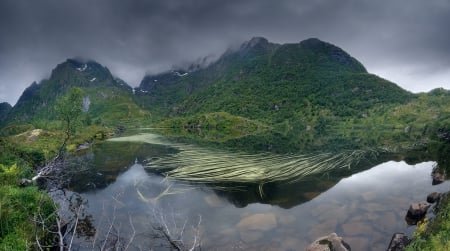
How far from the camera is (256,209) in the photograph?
1952cm

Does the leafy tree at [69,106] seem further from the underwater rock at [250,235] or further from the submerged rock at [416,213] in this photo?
the submerged rock at [416,213]

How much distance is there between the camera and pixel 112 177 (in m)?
31.8

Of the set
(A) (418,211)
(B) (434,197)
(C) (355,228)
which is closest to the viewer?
(C) (355,228)

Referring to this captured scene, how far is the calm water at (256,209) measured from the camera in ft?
50.4

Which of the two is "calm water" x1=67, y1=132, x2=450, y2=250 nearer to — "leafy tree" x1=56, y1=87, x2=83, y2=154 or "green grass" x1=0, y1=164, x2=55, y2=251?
"green grass" x1=0, y1=164, x2=55, y2=251

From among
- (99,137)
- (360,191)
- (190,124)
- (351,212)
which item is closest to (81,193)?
(351,212)

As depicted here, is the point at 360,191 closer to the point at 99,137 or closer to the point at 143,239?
the point at 143,239

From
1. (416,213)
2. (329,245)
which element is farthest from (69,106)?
(416,213)

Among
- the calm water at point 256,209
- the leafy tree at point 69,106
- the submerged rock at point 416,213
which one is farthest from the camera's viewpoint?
the leafy tree at point 69,106

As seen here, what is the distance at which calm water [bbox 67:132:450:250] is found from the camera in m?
15.4

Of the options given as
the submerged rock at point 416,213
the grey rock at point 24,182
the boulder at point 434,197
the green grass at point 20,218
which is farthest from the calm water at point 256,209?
the grey rock at point 24,182

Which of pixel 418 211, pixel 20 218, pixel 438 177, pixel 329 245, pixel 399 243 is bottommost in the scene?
pixel 399 243

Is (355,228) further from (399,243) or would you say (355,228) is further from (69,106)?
(69,106)

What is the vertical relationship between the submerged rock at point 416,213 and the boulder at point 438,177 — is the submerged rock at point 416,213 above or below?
below
